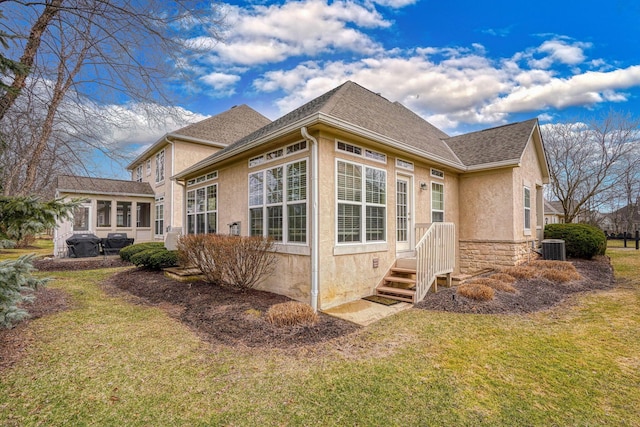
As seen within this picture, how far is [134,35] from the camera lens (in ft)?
12.7

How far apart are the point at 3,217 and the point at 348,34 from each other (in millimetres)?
8828

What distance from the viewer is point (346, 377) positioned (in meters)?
3.26

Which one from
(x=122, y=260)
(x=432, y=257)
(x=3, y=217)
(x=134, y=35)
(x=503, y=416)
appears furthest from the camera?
(x=122, y=260)

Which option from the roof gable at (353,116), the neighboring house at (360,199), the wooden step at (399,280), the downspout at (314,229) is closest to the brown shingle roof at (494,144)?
the neighboring house at (360,199)

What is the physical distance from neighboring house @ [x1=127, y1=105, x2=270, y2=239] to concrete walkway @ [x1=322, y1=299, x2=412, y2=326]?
29.7 feet

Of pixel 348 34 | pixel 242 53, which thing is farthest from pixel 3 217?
pixel 348 34

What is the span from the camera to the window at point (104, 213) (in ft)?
53.6

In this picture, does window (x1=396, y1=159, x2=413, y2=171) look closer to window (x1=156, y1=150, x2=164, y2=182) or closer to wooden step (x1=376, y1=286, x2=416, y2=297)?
wooden step (x1=376, y1=286, x2=416, y2=297)

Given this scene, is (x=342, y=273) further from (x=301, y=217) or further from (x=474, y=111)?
(x=474, y=111)

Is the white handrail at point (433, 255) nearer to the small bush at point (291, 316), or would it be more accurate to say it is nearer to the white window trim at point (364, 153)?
the white window trim at point (364, 153)

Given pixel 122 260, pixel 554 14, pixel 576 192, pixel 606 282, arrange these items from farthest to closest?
pixel 576 192 → pixel 122 260 → pixel 554 14 → pixel 606 282

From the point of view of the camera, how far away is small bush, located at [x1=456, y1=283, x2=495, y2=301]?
19.7ft

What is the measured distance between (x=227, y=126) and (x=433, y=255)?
45.9 ft

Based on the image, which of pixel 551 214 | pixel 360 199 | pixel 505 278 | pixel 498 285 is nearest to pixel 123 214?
pixel 360 199
